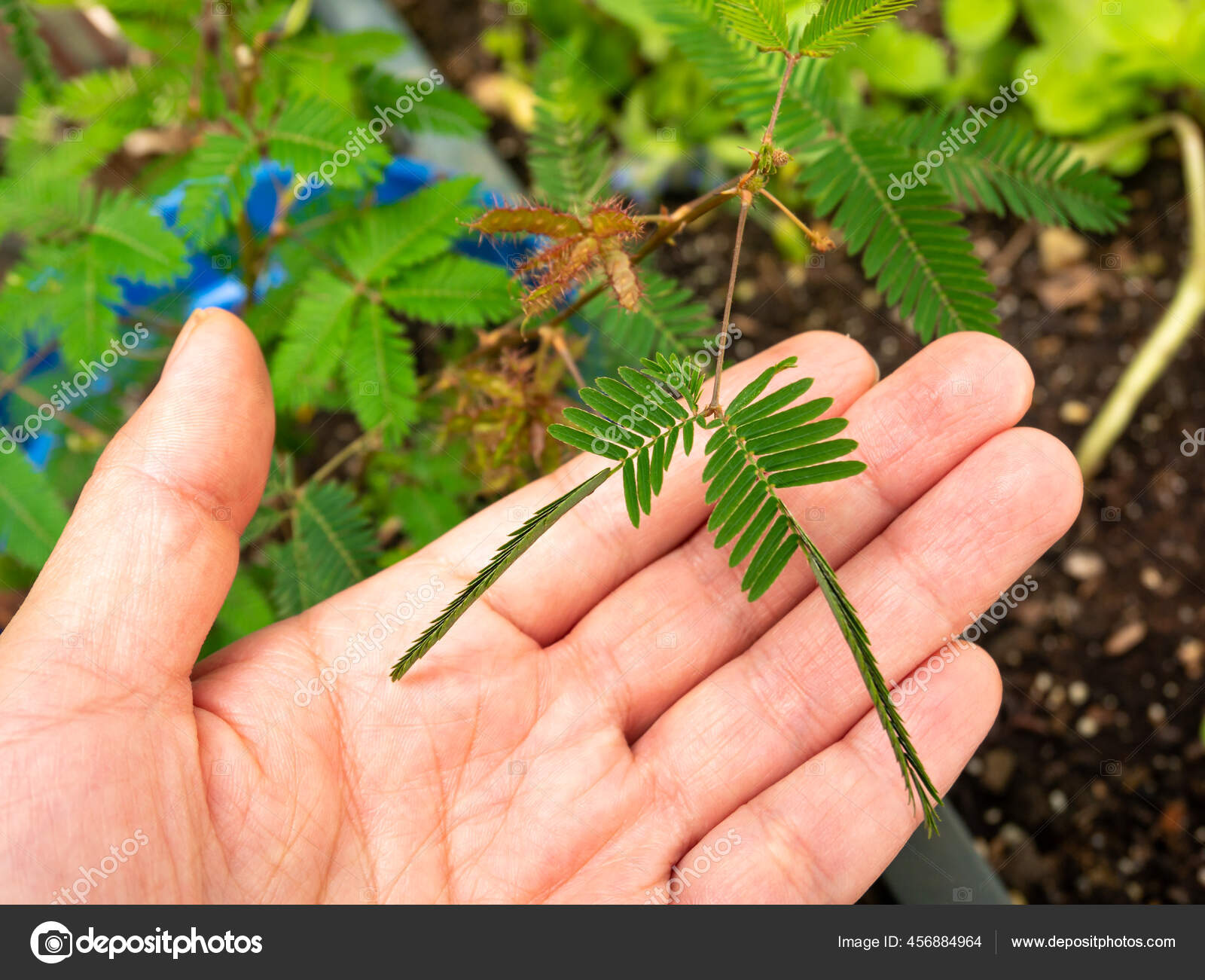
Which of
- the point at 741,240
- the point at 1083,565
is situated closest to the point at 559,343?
the point at 741,240

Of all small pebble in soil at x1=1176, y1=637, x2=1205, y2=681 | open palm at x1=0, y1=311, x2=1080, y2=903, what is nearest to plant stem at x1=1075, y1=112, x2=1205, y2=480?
small pebble in soil at x1=1176, y1=637, x2=1205, y2=681

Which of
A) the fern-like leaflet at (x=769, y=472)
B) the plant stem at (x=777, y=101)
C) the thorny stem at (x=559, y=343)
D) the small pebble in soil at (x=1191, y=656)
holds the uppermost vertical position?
the plant stem at (x=777, y=101)

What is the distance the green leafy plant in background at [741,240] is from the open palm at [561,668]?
30cm

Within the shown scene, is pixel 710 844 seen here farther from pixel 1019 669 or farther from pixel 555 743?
pixel 1019 669

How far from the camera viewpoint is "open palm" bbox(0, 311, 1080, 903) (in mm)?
2109

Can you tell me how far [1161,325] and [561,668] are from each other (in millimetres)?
2795

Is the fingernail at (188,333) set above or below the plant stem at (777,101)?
above

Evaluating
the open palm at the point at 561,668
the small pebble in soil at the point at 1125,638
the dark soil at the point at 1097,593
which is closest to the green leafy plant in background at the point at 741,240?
the open palm at the point at 561,668

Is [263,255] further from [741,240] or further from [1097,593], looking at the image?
[1097,593]

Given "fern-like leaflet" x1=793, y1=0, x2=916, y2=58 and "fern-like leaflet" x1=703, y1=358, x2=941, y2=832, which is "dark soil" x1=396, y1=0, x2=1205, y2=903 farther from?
"fern-like leaflet" x1=793, y1=0, x2=916, y2=58

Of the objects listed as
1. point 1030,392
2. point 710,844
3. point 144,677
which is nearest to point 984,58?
point 1030,392

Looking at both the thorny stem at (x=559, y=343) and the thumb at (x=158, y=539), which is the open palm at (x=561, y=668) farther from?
the thorny stem at (x=559, y=343)

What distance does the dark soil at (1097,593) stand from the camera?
3219 mm

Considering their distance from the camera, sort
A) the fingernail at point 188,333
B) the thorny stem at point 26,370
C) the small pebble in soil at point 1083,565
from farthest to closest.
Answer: the small pebble in soil at point 1083,565 < the thorny stem at point 26,370 < the fingernail at point 188,333
